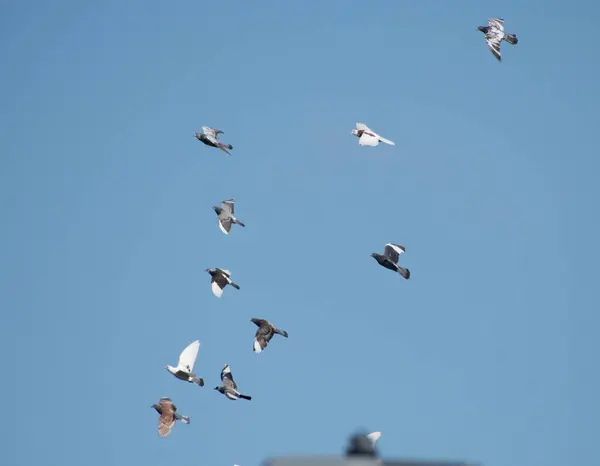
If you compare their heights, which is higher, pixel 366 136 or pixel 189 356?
pixel 366 136

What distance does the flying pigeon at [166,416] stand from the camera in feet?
208

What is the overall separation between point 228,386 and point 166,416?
7.78 feet

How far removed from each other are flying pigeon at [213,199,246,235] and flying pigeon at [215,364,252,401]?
4878 millimetres

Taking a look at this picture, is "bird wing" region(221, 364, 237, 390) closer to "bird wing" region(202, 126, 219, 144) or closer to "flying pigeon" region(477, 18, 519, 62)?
"bird wing" region(202, 126, 219, 144)

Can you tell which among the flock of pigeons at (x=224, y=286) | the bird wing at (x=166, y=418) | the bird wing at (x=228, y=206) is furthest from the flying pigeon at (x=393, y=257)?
the bird wing at (x=166, y=418)

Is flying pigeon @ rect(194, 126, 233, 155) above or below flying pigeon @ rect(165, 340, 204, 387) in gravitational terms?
above

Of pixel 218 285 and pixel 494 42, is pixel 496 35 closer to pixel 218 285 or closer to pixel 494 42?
pixel 494 42

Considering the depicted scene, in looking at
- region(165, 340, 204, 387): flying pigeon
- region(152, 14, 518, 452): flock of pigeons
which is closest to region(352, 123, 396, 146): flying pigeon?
region(152, 14, 518, 452): flock of pigeons

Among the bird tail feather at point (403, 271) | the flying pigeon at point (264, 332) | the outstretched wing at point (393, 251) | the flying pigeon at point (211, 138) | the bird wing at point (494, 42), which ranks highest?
the bird wing at point (494, 42)

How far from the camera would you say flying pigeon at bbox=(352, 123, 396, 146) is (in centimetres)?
6388

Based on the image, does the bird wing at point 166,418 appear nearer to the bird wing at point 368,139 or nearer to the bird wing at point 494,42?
the bird wing at point 368,139

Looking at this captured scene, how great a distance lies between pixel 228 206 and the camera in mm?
65688

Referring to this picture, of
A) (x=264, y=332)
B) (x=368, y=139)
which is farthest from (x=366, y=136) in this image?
(x=264, y=332)

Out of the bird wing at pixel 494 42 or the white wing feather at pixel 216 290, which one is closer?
the white wing feather at pixel 216 290
